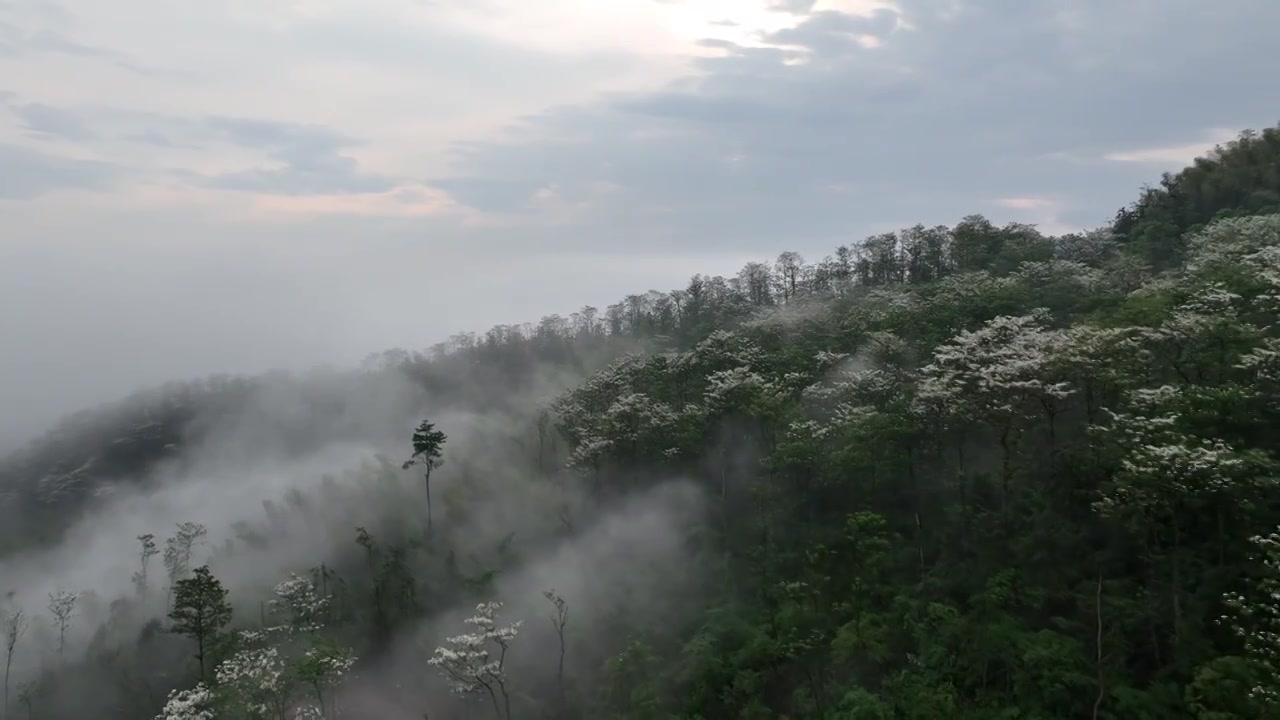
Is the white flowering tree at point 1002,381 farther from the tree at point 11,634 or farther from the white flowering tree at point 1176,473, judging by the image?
the tree at point 11,634

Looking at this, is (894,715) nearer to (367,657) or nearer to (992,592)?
(992,592)

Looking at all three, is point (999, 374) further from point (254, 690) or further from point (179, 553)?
point (179, 553)

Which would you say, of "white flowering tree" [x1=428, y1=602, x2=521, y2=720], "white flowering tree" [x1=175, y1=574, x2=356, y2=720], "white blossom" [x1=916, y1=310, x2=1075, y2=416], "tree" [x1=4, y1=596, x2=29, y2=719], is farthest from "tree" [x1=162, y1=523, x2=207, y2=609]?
"white blossom" [x1=916, y1=310, x2=1075, y2=416]

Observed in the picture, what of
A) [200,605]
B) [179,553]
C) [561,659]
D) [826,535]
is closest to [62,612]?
[179,553]

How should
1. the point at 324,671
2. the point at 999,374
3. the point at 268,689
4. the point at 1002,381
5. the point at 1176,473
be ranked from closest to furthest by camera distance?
the point at 1176,473 < the point at 1002,381 < the point at 999,374 < the point at 268,689 < the point at 324,671

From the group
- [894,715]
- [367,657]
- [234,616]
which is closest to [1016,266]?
[894,715]

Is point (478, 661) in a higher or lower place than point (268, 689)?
lower
